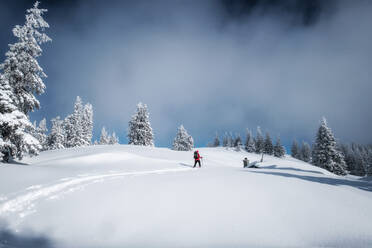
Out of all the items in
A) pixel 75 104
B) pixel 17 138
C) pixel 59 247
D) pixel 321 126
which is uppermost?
pixel 75 104

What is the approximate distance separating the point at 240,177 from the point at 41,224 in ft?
25.6

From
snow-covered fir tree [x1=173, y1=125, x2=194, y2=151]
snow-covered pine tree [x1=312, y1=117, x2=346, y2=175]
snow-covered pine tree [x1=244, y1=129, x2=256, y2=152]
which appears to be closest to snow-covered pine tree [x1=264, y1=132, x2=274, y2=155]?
snow-covered pine tree [x1=244, y1=129, x2=256, y2=152]

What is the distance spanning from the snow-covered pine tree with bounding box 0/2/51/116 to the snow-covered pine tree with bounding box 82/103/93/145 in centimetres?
3297

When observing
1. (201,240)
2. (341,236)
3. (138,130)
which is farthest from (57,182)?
(138,130)

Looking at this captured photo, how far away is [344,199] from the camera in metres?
6.37

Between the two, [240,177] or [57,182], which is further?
[240,177]

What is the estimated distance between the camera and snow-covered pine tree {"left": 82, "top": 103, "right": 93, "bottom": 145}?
43875 millimetres

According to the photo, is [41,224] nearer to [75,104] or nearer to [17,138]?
[17,138]

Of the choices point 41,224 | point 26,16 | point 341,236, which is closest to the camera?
point 341,236

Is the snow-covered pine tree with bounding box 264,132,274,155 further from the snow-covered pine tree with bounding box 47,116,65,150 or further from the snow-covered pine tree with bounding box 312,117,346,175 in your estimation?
the snow-covered pine tree with bounding box 47,116,65,150

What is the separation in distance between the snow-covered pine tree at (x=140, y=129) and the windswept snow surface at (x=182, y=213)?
3287 centimetres

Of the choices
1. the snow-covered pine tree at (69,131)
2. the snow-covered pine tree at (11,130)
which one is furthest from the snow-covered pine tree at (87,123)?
the snow-covered pine tree at (11,130)

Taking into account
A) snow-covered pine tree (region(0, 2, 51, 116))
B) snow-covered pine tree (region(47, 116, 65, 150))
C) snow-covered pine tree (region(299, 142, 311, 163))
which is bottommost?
snow-covered pine tree (region(299, 142, 311, 163))

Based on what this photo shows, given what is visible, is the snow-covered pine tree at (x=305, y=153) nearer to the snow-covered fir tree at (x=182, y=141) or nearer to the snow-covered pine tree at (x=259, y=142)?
the snow-covered pine tree at (x=259, y=142)
